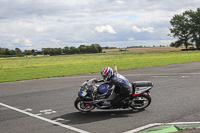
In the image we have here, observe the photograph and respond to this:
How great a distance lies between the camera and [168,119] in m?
6.77

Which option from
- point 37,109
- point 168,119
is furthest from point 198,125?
point 37,109

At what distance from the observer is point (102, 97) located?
7570mm

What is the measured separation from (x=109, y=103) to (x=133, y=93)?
919 millimetres

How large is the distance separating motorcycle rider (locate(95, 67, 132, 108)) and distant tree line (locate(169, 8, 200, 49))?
87.1 meters

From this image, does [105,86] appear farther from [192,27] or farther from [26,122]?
[192,27]

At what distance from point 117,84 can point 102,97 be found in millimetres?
683

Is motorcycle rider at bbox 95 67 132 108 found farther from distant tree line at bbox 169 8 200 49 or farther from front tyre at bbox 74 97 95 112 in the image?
distant tree line at bbox 169 8 200 49

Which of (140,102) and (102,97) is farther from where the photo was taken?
(140,102)

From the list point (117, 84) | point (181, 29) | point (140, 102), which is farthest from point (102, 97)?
point (181, 29)

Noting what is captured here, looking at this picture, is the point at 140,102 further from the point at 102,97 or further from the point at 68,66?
the point at 68,66

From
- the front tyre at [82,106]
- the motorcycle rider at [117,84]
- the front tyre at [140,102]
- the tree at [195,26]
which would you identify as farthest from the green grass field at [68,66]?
the tree at [195,26]

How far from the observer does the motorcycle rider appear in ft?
24.5

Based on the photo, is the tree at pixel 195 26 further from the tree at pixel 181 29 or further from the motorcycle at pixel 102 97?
the motorcycle at pixel 102 97

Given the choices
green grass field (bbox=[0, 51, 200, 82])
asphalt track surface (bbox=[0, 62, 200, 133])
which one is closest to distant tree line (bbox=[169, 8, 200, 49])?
green grass field (bbox=[0, 51, 200, 82])
